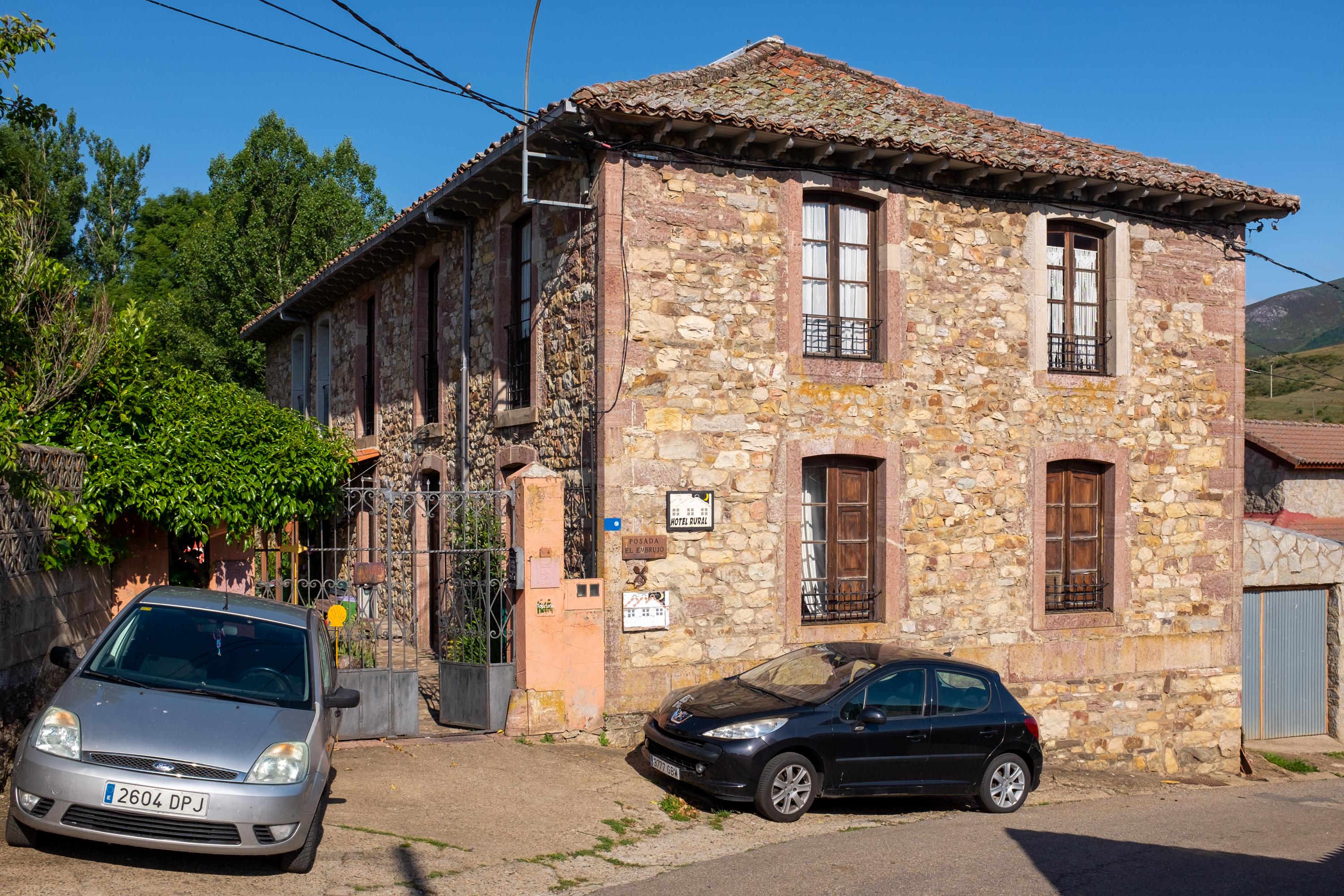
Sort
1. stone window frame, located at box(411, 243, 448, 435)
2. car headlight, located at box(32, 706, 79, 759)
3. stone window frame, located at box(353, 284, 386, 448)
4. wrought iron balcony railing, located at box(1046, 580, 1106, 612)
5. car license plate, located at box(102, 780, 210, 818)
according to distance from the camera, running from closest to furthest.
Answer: car license plate, located at box(102, 780, 210, 818)
car headlight, located at box(32, 706, 79, 759)
wrought iron balcony railing, located at box(1046, 580, 1106, 612)
stone window frame, located at box(411, 243, 448, 435)
stone window frame, located at box(353, 284, 386, 448)

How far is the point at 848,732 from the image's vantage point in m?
9.58

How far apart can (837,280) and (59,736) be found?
9308mm

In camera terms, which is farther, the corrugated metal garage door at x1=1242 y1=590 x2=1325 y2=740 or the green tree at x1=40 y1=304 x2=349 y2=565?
the corrugated metal garage door at x1=1242 y1=590 x2=1325 y2=740

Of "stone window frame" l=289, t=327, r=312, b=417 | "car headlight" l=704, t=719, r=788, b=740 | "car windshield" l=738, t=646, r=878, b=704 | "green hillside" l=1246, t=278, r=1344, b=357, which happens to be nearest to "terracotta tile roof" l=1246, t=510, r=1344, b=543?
"car windshield" l=738, t=646, r=878, b=704

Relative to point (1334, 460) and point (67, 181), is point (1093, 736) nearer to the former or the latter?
point (1334, 460)

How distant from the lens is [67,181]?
40562mm

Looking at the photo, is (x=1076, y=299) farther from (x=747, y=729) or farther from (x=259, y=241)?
(x=259, y=241)

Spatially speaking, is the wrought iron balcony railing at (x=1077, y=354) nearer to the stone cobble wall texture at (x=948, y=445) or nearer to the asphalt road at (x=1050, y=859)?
the stone cobble wall texture at (x=948, y=445)

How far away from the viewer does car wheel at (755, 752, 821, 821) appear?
9242 millimetres

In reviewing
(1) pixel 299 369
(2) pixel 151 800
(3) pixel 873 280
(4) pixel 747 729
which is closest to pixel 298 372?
(1) pixel 299 369

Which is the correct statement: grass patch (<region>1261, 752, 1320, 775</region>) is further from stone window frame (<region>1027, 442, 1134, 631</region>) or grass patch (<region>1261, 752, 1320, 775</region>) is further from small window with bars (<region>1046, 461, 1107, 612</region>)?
small window with bars (<region>1046, 461, 1107, 612</region>)

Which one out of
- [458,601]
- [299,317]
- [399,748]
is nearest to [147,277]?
[299,317]

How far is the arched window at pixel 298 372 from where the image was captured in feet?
76.7

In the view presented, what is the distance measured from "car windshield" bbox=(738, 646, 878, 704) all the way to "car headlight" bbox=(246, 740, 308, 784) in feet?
15.2
